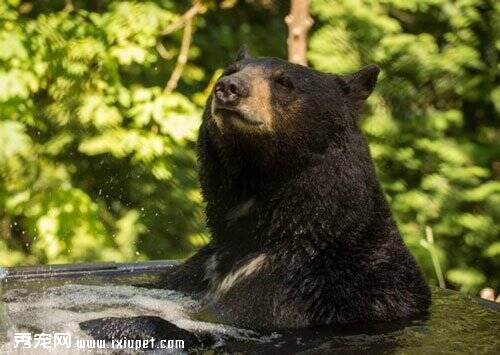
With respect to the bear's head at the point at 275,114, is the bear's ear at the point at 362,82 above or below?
above

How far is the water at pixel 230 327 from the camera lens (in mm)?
3840

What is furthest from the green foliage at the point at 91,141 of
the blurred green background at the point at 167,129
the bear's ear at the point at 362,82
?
the bear's ear at the point at 362,82

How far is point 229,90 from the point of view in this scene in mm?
4070

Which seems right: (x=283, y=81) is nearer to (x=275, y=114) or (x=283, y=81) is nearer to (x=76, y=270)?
(x=275, y=114)

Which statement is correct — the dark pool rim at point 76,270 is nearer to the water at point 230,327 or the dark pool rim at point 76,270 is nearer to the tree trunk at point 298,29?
the water at point 230,327

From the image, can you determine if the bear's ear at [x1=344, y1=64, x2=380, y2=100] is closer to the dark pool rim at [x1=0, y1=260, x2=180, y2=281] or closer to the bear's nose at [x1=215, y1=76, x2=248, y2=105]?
the bear's nose at [x1=215, y1=76, x2=248, y2=105]

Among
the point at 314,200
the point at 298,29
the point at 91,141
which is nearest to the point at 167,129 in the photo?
the point at 91,141

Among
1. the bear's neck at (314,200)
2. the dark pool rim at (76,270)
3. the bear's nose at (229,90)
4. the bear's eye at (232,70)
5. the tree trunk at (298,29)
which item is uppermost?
the tree trunk at (298,29)

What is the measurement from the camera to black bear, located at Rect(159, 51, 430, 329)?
13.8 feet

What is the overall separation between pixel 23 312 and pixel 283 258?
46.7 inches

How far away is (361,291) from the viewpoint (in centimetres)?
426

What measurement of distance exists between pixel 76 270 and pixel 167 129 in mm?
2599

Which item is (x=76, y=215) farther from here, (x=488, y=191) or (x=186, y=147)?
(x=488, y=191)

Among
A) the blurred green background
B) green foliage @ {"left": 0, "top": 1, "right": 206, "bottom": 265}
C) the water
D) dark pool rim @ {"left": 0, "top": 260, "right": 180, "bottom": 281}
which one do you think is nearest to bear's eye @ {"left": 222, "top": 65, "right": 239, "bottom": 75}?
the water
